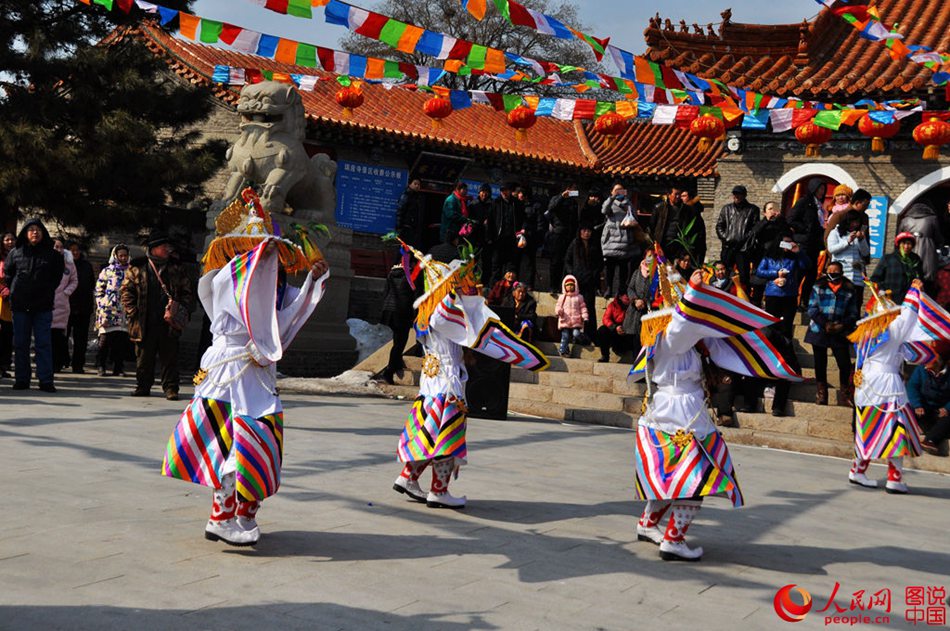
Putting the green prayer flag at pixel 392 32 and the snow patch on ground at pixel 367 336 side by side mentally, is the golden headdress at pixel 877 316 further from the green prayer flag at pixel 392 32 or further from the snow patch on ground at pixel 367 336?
the snow patch on ground at pixel 367 336

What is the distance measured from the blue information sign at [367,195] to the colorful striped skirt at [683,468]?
55.6 feet

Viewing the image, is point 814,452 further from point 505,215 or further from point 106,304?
point 106,304

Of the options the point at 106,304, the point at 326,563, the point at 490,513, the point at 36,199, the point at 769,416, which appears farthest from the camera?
the point at 36,199

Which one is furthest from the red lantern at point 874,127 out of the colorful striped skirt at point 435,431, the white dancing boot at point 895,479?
the colorful striped skirt at point 435,431

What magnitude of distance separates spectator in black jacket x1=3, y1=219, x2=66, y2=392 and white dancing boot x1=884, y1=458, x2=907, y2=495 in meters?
8.33

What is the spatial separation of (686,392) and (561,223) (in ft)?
34.1

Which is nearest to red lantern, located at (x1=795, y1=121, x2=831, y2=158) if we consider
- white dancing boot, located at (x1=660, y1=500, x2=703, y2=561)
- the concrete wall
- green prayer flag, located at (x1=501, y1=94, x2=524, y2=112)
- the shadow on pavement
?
the concrete wall

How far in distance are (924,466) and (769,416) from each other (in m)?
1.78

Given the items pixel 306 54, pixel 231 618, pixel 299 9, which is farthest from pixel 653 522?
pixel 306 54

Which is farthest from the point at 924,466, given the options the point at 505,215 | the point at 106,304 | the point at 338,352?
the point at 106,304

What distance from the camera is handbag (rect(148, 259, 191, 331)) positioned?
10.7 m

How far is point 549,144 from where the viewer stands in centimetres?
2625

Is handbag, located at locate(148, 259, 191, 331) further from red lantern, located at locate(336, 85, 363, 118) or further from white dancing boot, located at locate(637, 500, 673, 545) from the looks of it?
white dancing boot, located at locate(637, 500, 673, 545)

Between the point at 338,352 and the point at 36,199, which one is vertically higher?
the point at 36,199
